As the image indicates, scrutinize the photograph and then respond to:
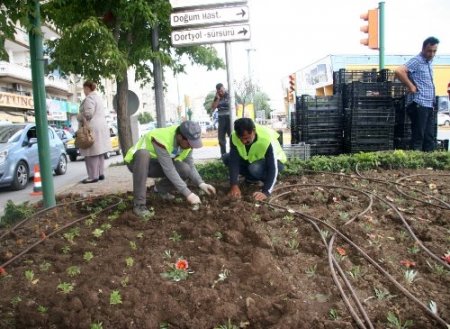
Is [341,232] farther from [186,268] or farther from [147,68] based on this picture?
[147,68]

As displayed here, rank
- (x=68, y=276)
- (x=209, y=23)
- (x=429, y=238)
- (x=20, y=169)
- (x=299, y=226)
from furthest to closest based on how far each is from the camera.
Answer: (x=20, y=169) < (x=209, y=23) < (x=299, y=226) < (x=429, y=238) < (x=68, y=276)

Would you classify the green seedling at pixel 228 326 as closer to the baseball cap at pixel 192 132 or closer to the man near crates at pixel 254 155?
the baseball cap at pixel 192 132

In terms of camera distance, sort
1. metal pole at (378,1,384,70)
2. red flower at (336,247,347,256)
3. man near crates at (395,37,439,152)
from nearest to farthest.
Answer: red flower at (336,247,347,256) → man near crates at (395,37,439,152) → metal pole at (378,1,384,70)

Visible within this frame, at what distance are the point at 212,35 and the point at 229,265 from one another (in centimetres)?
407

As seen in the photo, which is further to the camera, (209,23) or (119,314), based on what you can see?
(209,23)

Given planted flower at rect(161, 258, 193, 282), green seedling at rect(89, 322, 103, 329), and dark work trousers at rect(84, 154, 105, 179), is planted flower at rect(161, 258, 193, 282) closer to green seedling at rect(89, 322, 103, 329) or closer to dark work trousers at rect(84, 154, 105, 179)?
green seedling at rect(89, 322, 103, 329)

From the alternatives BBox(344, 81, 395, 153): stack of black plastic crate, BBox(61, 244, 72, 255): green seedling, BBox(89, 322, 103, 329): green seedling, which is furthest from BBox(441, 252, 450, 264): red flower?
BBox(344, 81, 395, 153): stack of black plastic crate

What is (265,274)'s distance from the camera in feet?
10.4

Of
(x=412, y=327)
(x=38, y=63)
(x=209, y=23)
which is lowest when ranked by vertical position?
(x=412, y=327)

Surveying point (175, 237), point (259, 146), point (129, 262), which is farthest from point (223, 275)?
point (259, 146)

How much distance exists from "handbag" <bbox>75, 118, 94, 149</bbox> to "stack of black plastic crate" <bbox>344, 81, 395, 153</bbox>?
17.2 ft

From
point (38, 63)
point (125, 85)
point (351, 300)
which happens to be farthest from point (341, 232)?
point (125, 85)

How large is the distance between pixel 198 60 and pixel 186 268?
10721 millimetres

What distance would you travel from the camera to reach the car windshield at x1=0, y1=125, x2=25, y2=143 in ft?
33.4
